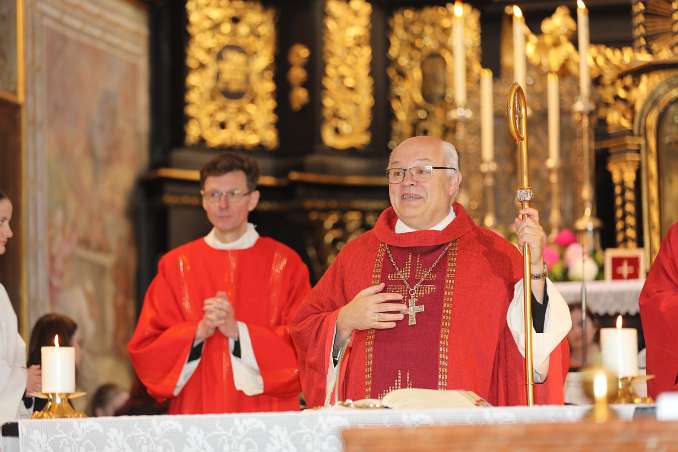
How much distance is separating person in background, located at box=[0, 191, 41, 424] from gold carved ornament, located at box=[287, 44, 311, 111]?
4852 millimetres

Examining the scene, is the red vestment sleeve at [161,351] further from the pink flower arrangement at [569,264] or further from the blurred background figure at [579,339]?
the pink flower arrangement at [569,264]

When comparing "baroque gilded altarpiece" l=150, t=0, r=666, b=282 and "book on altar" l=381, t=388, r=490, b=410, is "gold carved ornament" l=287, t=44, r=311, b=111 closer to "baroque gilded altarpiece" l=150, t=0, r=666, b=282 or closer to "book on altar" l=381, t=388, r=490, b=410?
"baroque gilded altarpiece" l=150, t=0, r=666, b=282

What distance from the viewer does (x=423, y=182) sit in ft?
16.8

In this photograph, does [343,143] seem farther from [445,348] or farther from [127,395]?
[445,348]

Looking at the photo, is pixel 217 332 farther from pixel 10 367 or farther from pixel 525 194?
pixel 525 194

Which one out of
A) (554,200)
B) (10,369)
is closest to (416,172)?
(10,369)

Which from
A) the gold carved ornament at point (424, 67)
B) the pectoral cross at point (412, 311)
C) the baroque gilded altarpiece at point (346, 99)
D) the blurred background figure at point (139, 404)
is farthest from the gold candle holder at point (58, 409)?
the gold carved ornament at point (424, 67)

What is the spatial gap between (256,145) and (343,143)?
2.19 ft

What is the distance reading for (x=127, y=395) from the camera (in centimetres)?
830

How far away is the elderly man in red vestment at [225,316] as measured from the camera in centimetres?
613

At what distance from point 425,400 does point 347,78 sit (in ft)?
21.5

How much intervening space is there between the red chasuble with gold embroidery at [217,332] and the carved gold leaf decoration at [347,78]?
390cm

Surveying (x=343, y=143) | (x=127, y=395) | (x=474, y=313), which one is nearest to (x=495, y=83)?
(x=343, y=143)

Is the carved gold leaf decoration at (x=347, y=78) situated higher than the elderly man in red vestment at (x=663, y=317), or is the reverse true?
the carved gold leaf decoration at (x=347, y=78)
